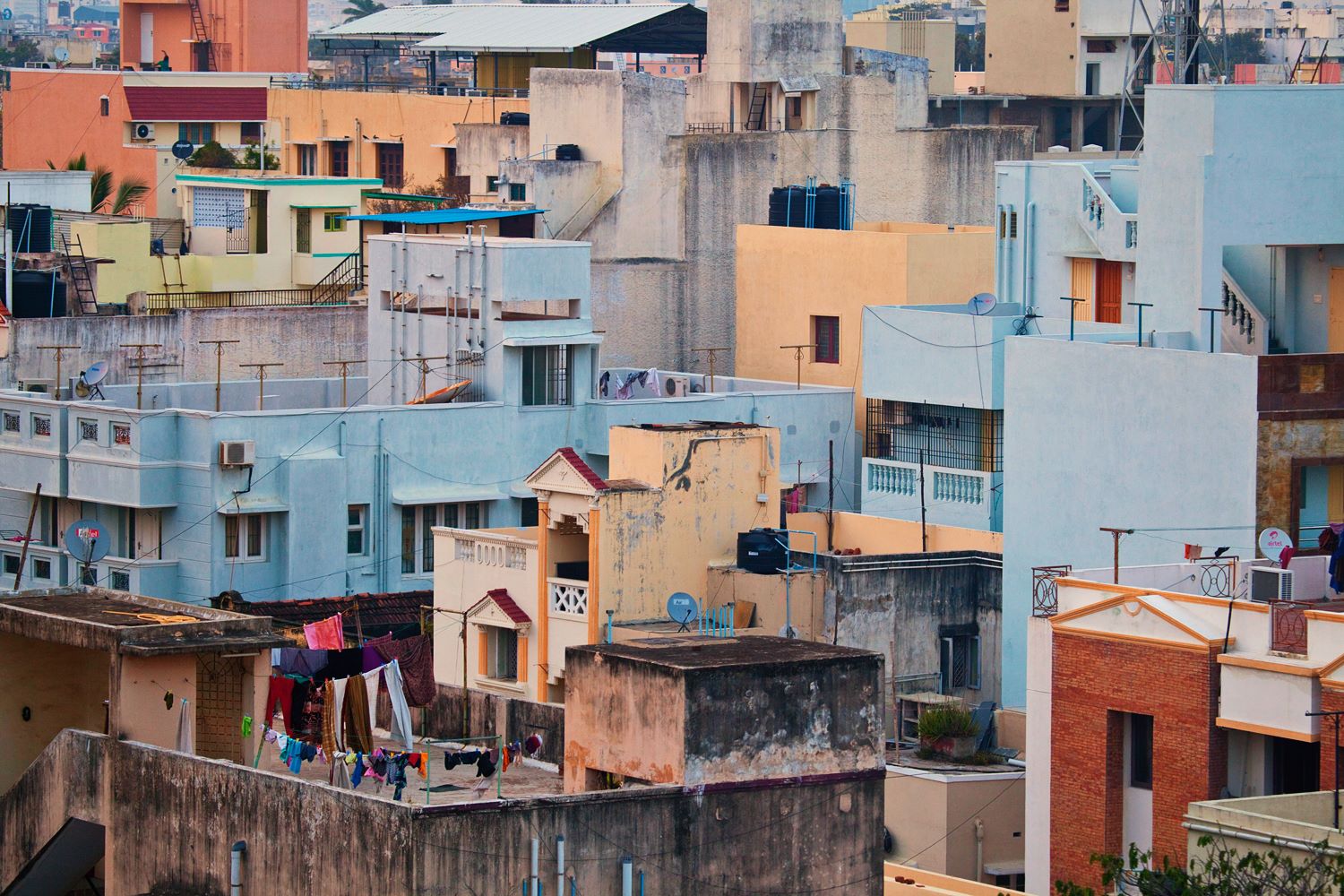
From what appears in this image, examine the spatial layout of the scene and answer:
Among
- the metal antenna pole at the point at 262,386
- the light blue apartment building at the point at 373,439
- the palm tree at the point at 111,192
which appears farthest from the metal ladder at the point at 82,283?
the palm tree at the point at 111,192

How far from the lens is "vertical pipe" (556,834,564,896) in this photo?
96.3 feet

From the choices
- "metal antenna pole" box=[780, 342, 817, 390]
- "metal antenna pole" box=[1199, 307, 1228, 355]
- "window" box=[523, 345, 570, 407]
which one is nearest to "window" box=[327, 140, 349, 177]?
"metal antenna pole" box=[780, 342, 817, 390]

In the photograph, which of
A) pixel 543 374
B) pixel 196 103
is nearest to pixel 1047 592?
pixel 543 374

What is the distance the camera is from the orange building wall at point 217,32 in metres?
107

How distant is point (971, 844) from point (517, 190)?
123 feet

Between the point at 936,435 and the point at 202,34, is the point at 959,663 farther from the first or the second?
the point at 202,34

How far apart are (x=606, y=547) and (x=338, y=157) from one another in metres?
53.3

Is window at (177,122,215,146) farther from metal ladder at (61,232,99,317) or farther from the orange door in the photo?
the orange door

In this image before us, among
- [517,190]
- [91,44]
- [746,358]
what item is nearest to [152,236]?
[517,190]

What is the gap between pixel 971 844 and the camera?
40.6m

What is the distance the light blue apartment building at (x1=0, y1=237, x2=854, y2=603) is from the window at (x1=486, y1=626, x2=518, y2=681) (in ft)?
30.0

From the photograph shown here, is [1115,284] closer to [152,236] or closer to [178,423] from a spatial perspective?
[178,423]

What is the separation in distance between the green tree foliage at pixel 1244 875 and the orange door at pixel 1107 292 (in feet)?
79.0

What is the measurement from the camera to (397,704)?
35.2 metres
